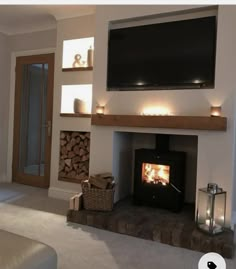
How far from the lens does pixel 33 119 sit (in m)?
4.51

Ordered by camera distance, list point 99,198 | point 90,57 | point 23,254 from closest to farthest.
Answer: point 23,254 → point 99,198 → point 90,57

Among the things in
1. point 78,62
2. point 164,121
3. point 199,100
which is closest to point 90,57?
point 78,62

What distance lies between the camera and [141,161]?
3098 millimetres

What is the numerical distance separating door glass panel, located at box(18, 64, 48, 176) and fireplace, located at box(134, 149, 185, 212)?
1.92 m

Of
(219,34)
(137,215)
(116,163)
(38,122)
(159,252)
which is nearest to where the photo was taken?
(159,252)

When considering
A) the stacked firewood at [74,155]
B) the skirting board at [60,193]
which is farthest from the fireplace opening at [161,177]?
the skirting board at [60,193]

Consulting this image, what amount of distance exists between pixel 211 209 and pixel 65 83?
8.32ft

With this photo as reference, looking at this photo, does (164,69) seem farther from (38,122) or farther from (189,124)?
(38,122)

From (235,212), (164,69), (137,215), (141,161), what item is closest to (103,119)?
(141,161)

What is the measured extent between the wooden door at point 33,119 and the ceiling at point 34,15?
1.52 feet

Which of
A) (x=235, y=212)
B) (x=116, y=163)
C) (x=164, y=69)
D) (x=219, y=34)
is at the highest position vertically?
(x=219, y=34)

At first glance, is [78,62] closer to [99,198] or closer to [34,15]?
[34,15]

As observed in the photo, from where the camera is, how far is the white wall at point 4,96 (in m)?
4.62

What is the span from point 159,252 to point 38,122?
9.68ft
